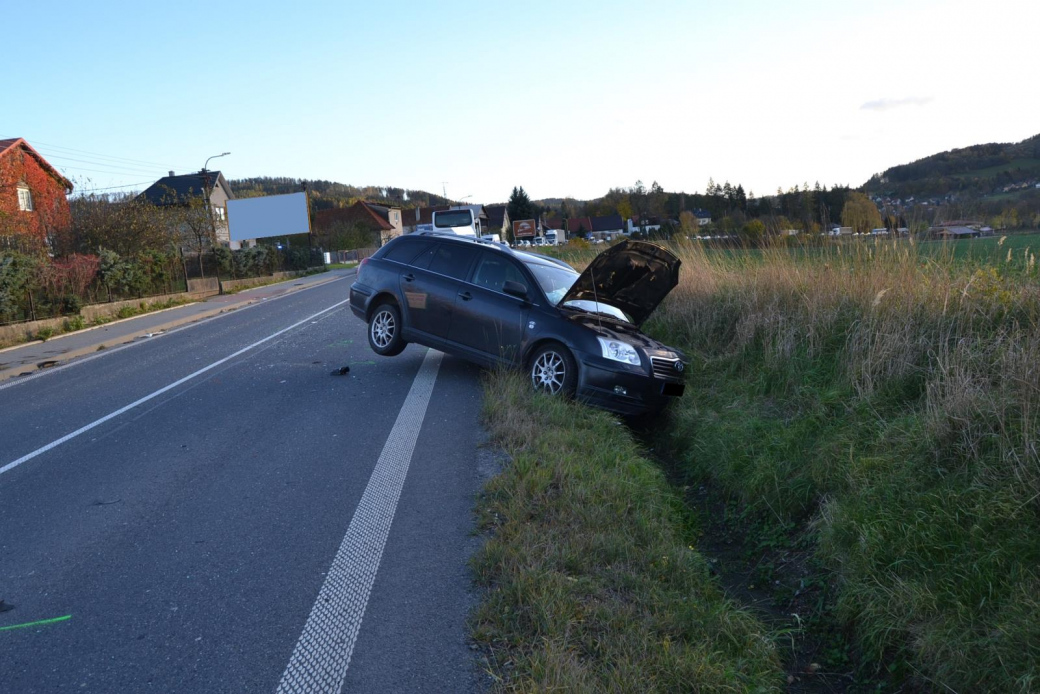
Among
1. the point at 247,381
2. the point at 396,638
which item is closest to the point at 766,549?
the point at 396,638

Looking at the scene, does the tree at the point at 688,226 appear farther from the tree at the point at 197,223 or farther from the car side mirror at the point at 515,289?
the tree at the point at 197,223

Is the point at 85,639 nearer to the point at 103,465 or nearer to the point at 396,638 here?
the point at 396,638

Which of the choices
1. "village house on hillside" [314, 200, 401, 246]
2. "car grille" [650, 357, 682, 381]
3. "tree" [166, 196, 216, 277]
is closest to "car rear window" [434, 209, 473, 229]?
"tree" [166, 196, 216, 277]

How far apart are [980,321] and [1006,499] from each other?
9.68 ft

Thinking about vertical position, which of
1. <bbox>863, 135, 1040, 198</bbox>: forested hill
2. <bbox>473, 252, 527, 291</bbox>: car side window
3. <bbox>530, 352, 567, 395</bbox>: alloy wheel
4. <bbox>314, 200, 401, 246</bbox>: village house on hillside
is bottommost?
<bbox>530, 352, 567, 395</bbox>: alloy wheel

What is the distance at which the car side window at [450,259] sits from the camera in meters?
10.2

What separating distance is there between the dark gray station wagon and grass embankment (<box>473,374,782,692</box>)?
2.05 m

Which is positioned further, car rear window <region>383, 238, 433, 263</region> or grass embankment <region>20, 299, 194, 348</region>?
grass embankment <region>20, 299, 194, 348</region>

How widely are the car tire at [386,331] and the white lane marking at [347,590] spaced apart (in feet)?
12.5

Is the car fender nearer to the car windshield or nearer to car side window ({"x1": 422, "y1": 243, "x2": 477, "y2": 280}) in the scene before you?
car side window ({"x1": 422, "y1": 243, "x2": 477, "y2": 280})

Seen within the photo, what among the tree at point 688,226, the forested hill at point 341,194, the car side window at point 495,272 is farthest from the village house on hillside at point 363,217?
the car side window at point 495,272

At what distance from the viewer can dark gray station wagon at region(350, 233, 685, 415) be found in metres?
8.35

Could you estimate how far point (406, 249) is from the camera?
11.0m

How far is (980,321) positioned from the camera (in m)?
6.89
